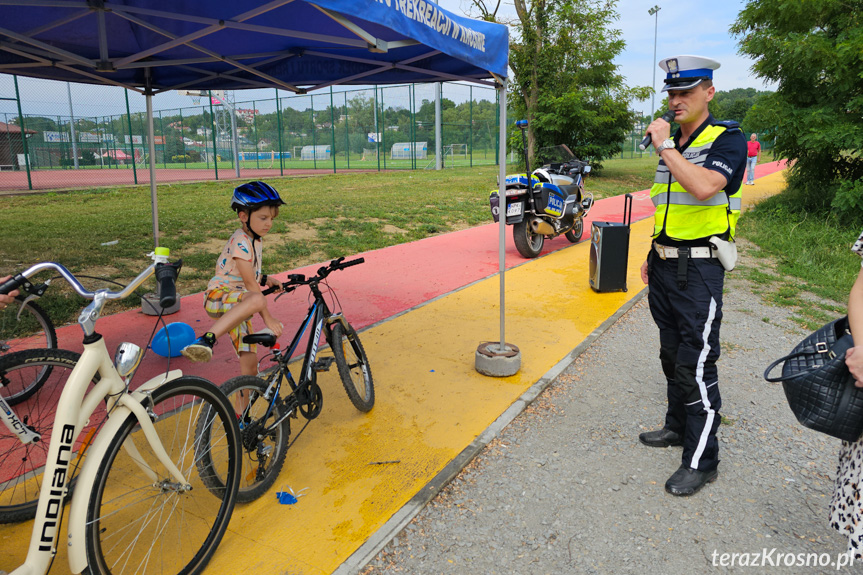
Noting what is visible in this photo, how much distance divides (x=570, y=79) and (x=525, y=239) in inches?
564

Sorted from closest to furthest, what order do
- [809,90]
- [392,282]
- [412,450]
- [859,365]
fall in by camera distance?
1. [859,365]
2. [412,450]
3. [392,282]
4. [809,90]

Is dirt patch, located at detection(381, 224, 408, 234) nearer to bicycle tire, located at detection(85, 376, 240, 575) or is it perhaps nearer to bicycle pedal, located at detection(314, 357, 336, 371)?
bicycle pedal, located at detection(314, 357, 336, 371)

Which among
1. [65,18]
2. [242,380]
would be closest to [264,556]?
[242,380]

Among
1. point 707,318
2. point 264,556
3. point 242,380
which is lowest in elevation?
point 264,556

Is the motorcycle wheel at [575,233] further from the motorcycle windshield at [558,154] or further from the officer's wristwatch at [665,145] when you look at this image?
the officer's wristwatch at [665,145]

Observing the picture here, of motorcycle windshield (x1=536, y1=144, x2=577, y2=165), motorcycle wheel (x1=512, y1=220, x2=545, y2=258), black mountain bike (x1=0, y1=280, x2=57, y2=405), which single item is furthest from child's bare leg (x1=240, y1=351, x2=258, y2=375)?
motorcycle windshield (x1=536, y1=144, x2=577, y2=165)

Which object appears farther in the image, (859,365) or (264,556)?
(264,556)

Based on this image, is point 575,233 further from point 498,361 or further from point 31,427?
point 31,427

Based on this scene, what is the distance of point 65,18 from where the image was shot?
166 inches

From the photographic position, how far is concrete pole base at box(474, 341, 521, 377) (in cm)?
450

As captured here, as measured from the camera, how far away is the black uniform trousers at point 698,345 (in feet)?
9.86

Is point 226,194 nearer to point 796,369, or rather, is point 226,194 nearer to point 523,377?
point 523,377

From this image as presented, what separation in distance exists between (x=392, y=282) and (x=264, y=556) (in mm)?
5100

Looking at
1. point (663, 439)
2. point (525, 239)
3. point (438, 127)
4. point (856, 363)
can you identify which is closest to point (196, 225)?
point (525, 239)
